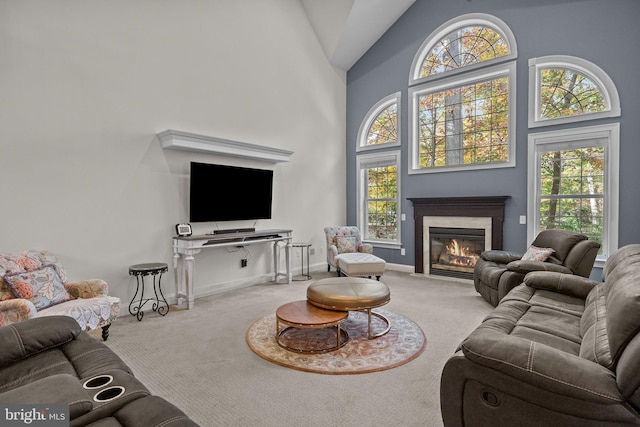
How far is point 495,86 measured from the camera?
17.5 feet

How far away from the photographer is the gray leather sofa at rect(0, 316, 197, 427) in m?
1.15

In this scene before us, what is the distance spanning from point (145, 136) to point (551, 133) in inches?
216

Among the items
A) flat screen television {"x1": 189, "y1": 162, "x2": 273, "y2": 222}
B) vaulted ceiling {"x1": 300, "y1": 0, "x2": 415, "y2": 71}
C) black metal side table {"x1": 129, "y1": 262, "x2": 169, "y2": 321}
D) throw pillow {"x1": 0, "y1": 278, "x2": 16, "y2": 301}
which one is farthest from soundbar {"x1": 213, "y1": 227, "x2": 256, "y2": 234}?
vaulted ceiling {"x1": 300, "y1": 0, "x2": 415, "y2": 71}

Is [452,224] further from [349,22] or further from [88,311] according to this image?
[88,311]

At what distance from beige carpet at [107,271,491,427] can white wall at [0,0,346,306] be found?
105 cm

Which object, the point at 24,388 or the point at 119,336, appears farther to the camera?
the point at 119,336

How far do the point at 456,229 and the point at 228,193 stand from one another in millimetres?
3742

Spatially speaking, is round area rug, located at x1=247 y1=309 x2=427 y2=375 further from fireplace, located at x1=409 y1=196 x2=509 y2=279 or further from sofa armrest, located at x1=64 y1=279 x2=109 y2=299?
fireplace, located at x1=409 y1=196 x2=509 y2=279

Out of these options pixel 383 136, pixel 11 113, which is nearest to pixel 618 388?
pixel 11 113

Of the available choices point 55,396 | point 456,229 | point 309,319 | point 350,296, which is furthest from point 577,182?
point 55,396

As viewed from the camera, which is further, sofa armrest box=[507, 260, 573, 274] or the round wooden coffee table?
sofa armrest box=[507, 260, 573, 274]

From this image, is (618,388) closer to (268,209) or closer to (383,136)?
(268,209)

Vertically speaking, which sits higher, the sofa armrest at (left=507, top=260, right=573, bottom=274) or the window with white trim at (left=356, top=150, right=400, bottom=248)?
the window with white trim at (left=356, top=150, right=400, bottom=248)

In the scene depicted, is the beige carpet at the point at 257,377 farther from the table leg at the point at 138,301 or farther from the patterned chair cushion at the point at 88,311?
the patterned chair cushion at the point at 88,311
